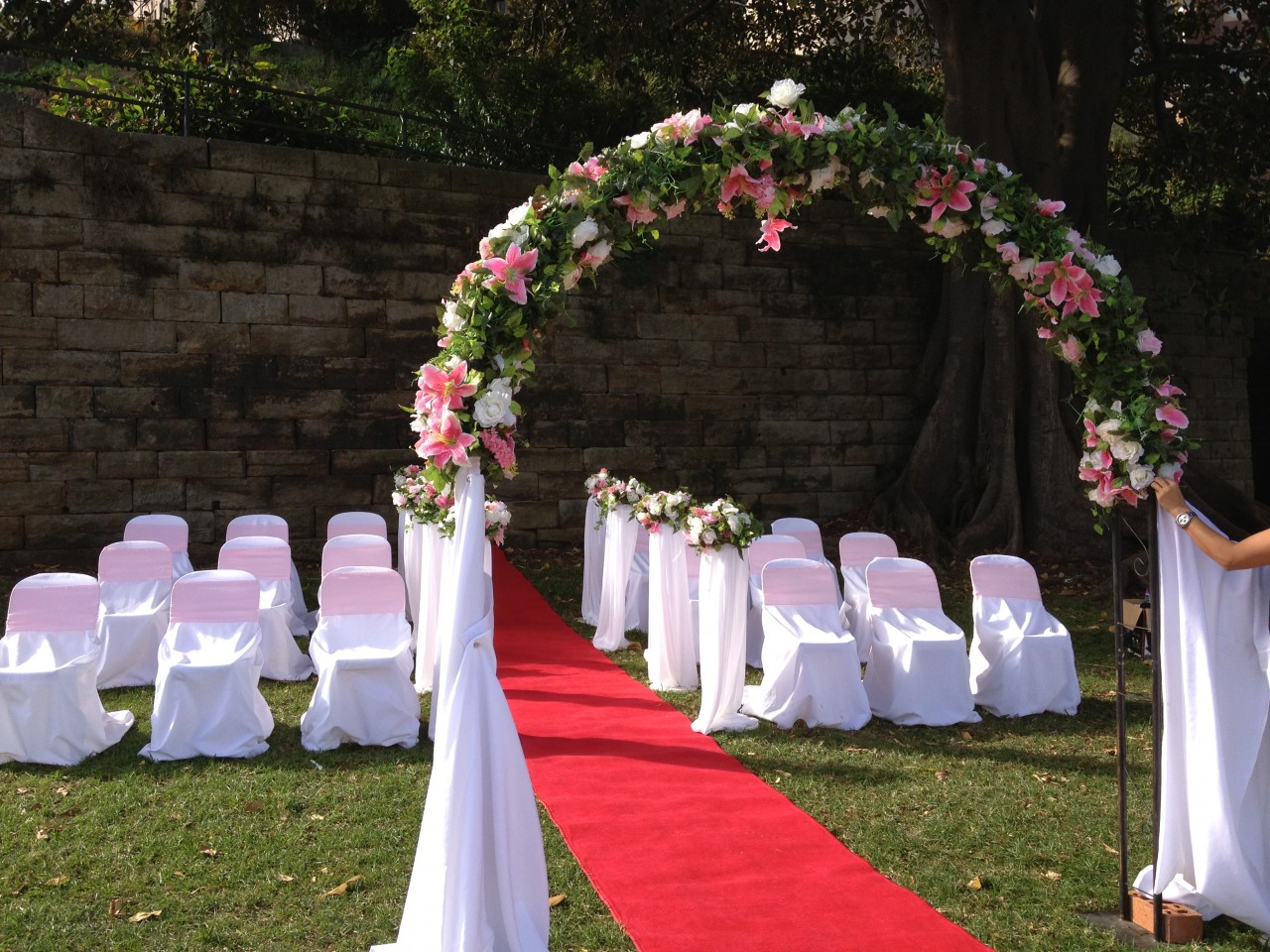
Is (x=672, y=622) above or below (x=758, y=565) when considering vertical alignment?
below

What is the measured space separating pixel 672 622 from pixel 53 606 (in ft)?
12.0

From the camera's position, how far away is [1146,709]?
740 centimetres

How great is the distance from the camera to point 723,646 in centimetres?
673

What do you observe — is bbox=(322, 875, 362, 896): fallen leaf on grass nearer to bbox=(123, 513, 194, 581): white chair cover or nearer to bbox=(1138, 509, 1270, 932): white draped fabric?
bbox=(1138, 509, 1270, 932): white draped fabric

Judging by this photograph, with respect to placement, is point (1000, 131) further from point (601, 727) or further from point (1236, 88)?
point (601, 727)

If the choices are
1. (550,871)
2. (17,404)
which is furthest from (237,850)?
(17,404)

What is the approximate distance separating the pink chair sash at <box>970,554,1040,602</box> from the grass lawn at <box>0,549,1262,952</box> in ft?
2.71

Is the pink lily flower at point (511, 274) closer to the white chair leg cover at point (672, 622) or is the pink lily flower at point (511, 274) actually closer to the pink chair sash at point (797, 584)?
the pink chair sash at point (797, 584)

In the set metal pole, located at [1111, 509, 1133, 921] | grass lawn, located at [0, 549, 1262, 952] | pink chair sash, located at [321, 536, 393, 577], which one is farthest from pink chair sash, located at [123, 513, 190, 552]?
metal pole, located at [1111, 509, 1133, 921]

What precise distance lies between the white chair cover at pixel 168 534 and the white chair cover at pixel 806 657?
4.77 metres

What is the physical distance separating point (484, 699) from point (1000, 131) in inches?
396

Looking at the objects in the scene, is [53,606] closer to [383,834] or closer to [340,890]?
[383,834]

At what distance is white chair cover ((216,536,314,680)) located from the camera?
7969 mm

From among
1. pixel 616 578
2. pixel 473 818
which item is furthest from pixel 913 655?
pixel 473 818
